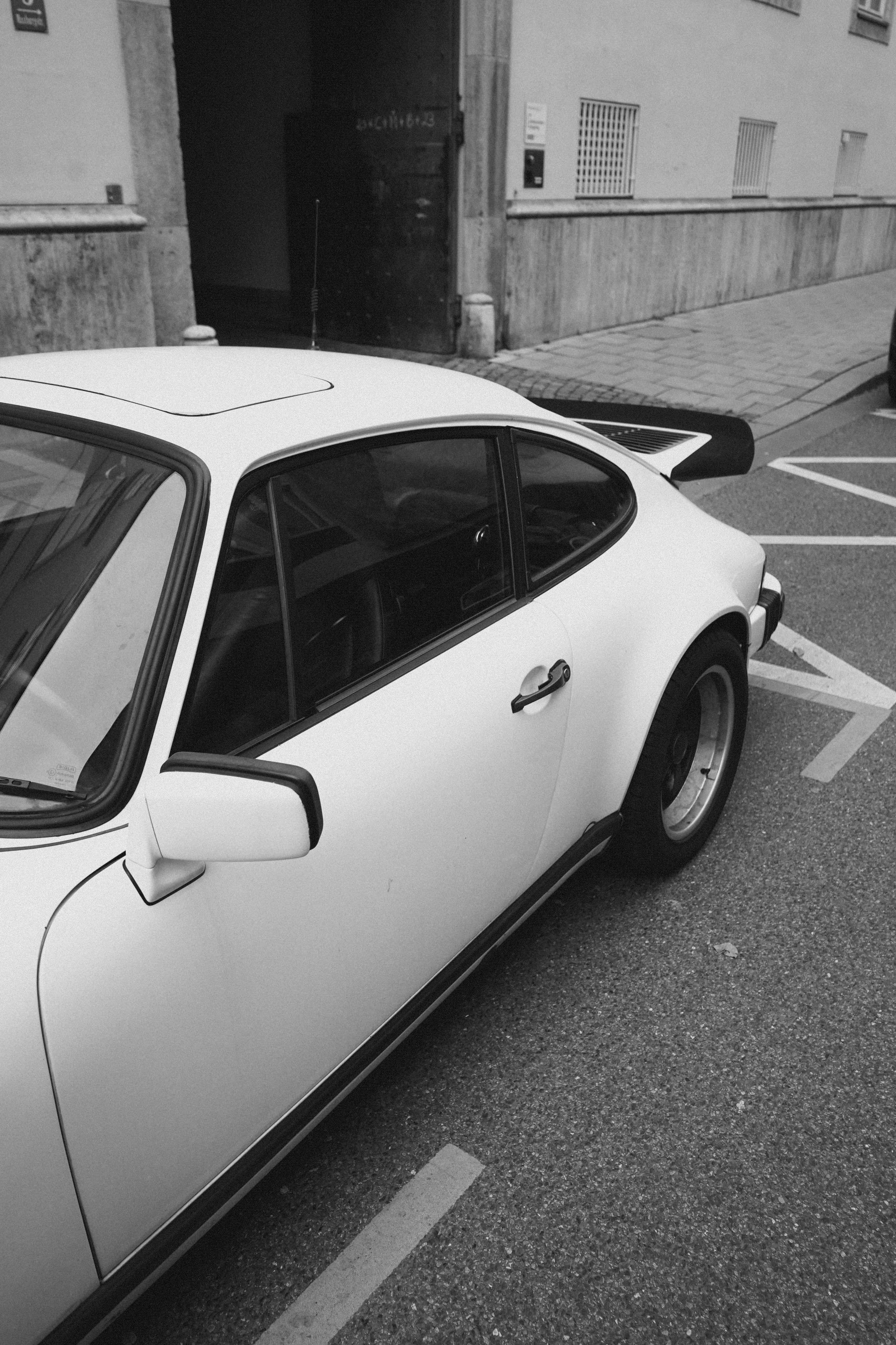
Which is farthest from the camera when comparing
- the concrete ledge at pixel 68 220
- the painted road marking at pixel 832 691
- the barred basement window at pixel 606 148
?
the barred basement window at pixel 606 148

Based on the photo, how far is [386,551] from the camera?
7.27 feet

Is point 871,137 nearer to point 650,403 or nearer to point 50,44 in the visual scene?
point 650,403

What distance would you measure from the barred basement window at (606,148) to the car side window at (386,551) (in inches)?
412

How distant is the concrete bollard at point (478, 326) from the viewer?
416 inches

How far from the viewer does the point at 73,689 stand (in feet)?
5.54

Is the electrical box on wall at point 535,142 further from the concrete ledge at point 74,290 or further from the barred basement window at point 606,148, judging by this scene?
the concrete ledge at point 74,290

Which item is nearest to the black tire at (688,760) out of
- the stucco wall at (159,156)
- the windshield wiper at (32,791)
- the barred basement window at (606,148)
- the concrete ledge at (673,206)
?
the windshield wiper at (32,791)

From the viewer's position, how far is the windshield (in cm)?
164

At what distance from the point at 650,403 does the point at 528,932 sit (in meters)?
7.09

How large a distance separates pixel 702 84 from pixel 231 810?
1423 centimetres

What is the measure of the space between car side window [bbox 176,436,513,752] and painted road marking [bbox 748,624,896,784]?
1.97m

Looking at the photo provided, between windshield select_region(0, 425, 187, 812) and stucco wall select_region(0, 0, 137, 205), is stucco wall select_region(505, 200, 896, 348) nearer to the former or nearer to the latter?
stucco wall select_region(0, 0, 137, 205)

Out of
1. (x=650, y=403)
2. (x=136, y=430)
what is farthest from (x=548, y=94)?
(x=136, y=430)

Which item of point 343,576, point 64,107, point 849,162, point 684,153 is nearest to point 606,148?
point 684,153
